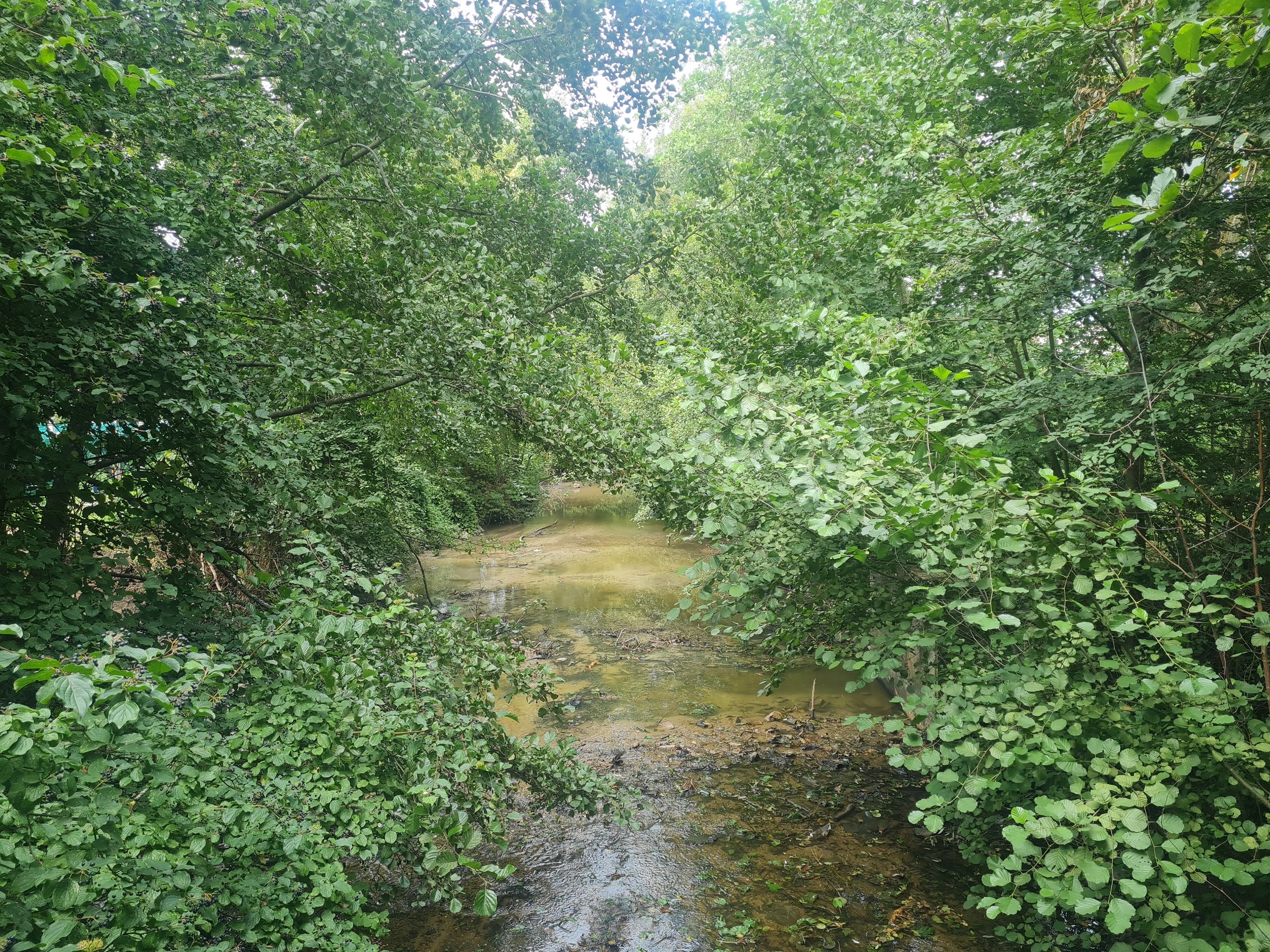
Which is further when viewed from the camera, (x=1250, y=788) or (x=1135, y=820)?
(x=1250, y=788)

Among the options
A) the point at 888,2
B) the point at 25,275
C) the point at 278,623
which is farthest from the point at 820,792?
the point at 888,2

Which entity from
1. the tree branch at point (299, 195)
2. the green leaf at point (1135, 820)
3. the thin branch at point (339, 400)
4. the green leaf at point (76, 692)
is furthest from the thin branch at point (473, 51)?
the green leaf at point (1135, 820)

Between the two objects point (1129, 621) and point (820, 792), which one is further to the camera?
point (820, 792)

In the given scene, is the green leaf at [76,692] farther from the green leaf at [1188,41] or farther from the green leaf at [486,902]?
the green leaf at [1188,41]

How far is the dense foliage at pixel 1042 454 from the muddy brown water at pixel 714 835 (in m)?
1.04

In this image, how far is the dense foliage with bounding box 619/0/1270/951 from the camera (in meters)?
2.85

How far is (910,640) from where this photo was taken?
362 cm

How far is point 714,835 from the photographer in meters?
6.46

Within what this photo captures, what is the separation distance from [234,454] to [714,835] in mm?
5760

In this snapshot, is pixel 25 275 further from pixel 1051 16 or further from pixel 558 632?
pixel 558 632

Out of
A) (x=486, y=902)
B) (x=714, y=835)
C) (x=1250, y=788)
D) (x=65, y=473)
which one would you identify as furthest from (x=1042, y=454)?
(x=65, y=473)

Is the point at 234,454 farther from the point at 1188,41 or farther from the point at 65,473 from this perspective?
the point at 1188,41

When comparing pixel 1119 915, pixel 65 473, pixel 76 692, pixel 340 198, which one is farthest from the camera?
pixel 340 198

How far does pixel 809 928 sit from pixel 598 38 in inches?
398
